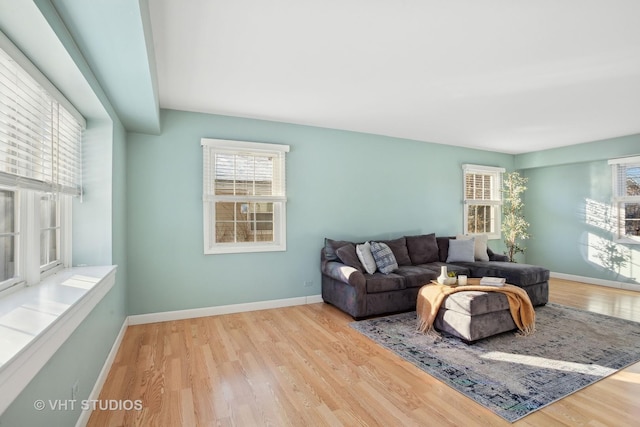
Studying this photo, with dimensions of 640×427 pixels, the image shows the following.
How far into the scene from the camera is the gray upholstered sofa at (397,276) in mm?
3941

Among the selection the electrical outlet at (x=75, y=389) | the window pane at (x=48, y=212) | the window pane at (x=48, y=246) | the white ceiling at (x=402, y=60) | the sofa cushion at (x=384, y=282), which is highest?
the white ceiling at (x=402, y=60)

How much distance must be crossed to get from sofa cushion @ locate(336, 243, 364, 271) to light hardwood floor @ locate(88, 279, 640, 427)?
915 millimetres

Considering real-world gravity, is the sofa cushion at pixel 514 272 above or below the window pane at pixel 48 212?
below

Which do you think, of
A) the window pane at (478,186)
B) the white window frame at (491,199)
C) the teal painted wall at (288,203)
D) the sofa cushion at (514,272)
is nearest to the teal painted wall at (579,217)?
the white window frame at (491,199)

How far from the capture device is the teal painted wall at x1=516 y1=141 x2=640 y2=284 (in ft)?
18.3

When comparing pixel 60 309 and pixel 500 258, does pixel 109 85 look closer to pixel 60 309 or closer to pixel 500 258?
pixel 60 309

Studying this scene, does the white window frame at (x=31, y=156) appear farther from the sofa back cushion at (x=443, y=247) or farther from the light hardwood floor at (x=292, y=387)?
the sofa back cushion at (x=443, y=247)

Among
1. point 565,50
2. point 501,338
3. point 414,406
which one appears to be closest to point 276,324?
point 414,406

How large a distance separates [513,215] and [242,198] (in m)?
5.44

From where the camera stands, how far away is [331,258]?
14.8ft

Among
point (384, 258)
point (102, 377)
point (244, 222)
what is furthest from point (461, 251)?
point (102, 377)

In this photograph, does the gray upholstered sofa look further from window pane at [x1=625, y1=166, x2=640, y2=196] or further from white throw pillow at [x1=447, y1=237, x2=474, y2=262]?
window pane at [x1=625, y1=166, x2=640, y2=196]

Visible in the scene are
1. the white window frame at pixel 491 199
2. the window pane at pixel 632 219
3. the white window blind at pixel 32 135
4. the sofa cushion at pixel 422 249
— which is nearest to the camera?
the white window blind at pixel 32 135

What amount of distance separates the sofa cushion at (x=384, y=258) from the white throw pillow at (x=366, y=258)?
7 centimetres
